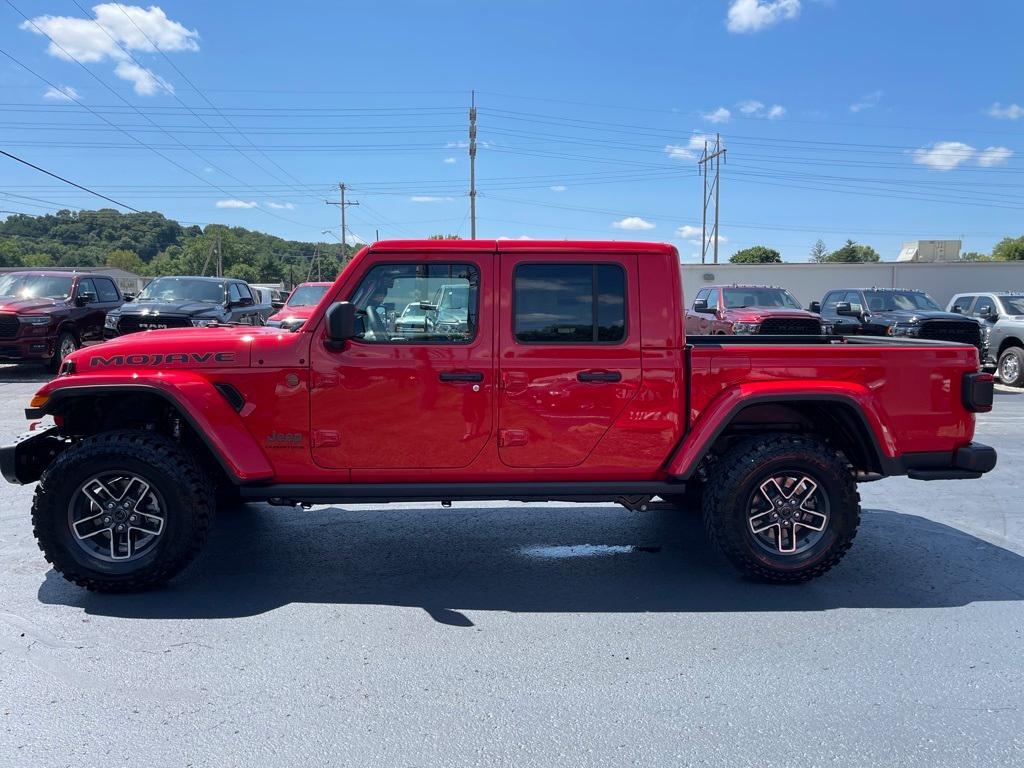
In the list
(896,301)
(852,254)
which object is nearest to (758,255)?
(852,254)

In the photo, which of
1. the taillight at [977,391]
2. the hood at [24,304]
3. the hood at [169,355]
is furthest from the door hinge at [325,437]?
the hood at [24,304]

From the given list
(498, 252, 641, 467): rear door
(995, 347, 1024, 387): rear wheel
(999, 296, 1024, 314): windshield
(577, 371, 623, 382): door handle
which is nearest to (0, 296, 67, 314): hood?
(498, 252, 641, 467): rear door

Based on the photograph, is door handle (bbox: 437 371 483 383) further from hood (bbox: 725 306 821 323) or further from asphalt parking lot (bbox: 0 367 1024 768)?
hood (bbox: 725 306 821 323)

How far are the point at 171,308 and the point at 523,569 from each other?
10977 mm

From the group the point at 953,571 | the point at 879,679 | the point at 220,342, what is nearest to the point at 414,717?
the point at 879,679

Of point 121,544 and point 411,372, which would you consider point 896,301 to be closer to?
point 411,372

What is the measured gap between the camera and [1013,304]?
14.9m

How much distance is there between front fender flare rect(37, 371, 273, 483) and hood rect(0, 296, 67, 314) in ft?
34.8

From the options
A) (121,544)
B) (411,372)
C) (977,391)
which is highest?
(411,372)

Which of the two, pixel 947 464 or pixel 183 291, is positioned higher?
pixel 183 291

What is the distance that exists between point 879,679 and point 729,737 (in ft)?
2.99

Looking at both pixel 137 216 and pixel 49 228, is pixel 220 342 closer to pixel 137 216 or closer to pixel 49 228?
pixel 49 228

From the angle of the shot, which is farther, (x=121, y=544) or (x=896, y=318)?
(x=896, y=318)

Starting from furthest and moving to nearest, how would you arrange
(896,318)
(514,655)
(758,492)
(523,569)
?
1. (896,318)
2. (523,569)
3. (758,492)
4. (514,655)
